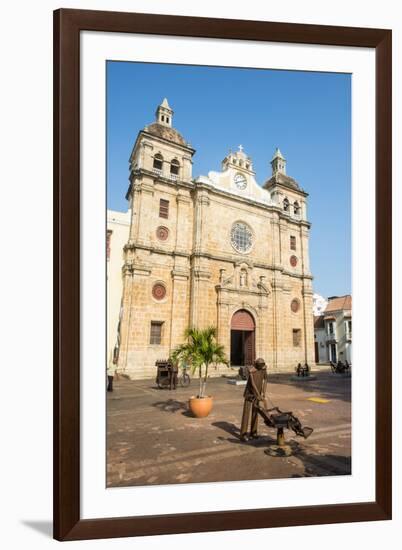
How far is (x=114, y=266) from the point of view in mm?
6684

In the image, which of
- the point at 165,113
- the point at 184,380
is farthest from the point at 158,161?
the point at 184,380

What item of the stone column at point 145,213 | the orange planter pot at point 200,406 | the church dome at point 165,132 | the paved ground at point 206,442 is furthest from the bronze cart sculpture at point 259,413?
the church dome at point 165,132

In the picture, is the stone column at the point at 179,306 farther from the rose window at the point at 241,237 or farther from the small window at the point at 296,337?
the small window at the point at 296,337

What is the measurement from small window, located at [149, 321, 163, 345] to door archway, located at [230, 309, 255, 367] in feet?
9.78

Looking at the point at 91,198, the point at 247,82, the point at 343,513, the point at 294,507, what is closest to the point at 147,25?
the point at 247,82

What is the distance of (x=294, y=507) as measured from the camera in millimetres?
5000

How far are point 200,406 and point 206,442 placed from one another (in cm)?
106

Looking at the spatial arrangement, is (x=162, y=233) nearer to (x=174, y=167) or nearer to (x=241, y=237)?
(x=174, y=167)

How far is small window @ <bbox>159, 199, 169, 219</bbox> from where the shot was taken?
34.9ft

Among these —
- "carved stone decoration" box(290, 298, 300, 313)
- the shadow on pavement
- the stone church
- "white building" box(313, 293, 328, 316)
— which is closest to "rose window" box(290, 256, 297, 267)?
the stone church

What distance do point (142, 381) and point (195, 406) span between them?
1.16 metres

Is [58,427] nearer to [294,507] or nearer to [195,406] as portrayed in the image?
[195,406]

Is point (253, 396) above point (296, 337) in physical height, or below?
below

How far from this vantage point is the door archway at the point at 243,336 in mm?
10870
